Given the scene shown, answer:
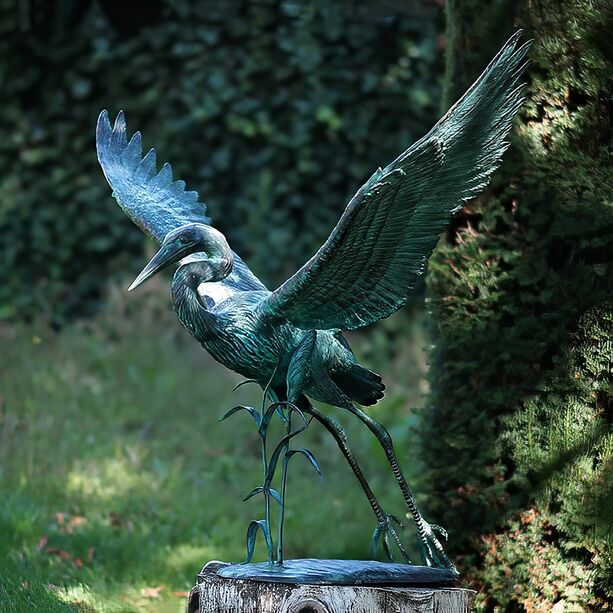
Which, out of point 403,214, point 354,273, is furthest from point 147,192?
point 403,214

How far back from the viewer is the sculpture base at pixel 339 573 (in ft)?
11.2

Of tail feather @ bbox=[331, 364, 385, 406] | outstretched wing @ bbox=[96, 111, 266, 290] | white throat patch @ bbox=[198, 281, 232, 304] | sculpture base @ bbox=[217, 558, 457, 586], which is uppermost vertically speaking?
outstretched wing @ bbox=[96, 111, 266, 290]

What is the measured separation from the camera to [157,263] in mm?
3527

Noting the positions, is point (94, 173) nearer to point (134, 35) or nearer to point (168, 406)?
point (134, 35)

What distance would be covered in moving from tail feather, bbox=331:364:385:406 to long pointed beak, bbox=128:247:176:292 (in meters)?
0.70

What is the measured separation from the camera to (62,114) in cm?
976

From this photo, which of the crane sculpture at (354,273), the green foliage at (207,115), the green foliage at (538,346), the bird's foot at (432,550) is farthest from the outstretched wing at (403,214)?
the green foliage at (207,115)

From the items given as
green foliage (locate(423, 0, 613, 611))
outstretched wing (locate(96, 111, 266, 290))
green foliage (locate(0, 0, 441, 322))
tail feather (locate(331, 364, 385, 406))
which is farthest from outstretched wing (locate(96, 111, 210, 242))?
green foliage (locate(0, 0, 441, 322))

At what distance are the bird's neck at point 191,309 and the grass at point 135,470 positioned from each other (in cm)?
137

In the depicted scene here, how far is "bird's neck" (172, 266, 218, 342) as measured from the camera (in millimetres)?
3535

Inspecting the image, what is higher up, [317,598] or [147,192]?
[147,192]

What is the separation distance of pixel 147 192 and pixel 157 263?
85 cm

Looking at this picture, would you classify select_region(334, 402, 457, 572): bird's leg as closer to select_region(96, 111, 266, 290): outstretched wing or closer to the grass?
select_region(96, 111, 266, 290): outstretched wing

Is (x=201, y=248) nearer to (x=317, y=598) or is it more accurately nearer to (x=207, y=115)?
(x=317, y=598)
